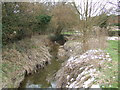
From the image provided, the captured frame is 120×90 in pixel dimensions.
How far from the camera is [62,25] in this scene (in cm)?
1290

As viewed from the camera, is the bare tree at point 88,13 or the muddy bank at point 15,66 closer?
the muddy bank at point 15,66

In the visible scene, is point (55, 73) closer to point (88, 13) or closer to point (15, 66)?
point (15, 66)

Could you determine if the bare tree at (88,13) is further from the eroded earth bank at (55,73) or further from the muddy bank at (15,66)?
the muddy bank at (15,66)

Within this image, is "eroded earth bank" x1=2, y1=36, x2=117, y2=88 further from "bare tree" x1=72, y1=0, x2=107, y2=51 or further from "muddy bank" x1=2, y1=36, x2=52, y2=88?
"bare tree" x1=72, y1=0, x2=107, y2=51

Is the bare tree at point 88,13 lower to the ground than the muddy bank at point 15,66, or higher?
higher

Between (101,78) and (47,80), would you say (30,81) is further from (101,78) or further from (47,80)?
(101,78)

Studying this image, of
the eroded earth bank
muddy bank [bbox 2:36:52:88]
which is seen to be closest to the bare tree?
the eroded earth bank

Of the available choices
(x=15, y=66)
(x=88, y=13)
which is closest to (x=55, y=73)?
(x=15, y=66)

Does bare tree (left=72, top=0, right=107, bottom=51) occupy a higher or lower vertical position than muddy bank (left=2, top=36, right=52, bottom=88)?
higher

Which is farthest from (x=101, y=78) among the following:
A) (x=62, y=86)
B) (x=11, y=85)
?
(x=11, y=85)

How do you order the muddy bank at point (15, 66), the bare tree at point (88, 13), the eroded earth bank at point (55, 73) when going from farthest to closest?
the bare tree at point (88, 13) < the muddy bank at point (15, 66) < the eroded earth bank at point (55, 73)

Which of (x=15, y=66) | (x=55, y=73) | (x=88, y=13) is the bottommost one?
(x=55, y=73)

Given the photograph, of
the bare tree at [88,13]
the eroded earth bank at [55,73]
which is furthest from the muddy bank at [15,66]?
the bare tree at [88,13]

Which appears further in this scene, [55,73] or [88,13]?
[88,13]
